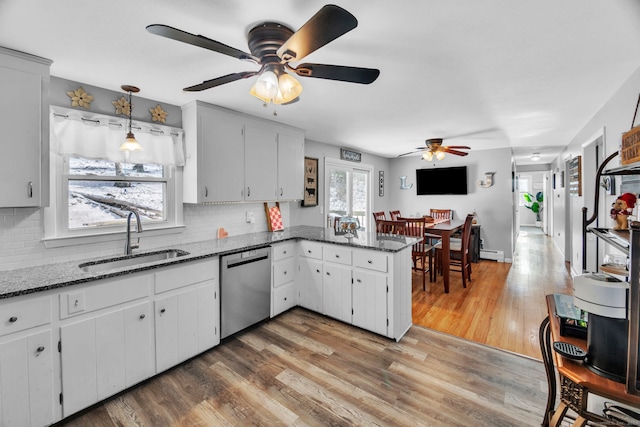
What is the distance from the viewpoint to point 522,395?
1931mm

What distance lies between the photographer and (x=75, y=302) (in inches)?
68.6

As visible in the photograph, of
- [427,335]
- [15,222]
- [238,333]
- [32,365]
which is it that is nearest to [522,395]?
[427,335]

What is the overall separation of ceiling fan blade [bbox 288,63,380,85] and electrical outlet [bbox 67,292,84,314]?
1859 millimetres

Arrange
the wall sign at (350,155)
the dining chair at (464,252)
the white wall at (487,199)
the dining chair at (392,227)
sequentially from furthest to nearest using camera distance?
1. the white wall at (487,199)
2. the wall sign at (350,155)
3. the dining chair at (464,252)
4. the dining chair at (392,227)

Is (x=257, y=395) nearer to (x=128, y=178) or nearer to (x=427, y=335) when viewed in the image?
(x=427, y=335)

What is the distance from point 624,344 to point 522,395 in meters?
1.42

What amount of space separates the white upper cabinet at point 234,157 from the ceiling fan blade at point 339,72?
1599mm

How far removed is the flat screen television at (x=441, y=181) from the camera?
6.04 m

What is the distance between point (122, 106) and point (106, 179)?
658 millimetres

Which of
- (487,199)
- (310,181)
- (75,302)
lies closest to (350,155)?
(310,181)

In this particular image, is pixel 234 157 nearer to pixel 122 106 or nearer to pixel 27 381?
pixel 122 106

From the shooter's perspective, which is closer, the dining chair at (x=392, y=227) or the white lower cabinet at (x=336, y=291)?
the white lower cabinet at (x=336, y=291)

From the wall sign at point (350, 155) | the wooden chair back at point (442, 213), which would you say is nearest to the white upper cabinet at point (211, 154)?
the wall sign at point (350, 155)

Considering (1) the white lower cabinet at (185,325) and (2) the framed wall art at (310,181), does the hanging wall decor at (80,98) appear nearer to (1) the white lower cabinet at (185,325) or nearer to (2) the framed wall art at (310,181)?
(1) the white lower cabinet at (185,325)
